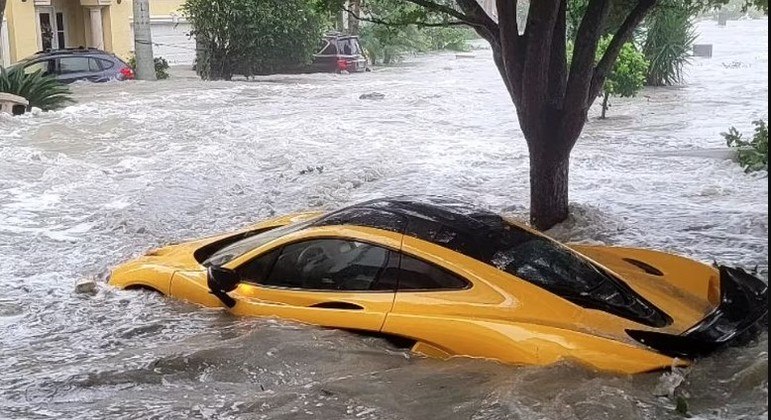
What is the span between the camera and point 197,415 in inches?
193

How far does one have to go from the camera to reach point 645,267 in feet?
20.0

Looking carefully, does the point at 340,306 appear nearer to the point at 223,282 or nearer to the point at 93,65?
the point at 223,282

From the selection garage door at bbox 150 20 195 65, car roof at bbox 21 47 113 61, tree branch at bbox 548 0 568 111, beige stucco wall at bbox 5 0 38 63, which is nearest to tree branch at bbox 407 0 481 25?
tree branch at bbox 548 0 568 111

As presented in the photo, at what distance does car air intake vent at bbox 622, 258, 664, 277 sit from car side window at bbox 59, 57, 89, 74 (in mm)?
20978

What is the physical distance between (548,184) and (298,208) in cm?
370

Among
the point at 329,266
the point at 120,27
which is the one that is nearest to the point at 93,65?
the point at 120,27

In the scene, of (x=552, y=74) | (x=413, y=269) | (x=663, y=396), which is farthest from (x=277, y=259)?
(x=552, y=74)

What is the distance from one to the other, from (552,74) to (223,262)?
455cm

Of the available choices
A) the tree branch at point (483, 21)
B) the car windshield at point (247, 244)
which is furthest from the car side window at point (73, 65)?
the car windshield at point (247, 244)

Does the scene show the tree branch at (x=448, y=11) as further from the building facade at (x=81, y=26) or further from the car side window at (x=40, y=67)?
the building facade at (x=81, y=26)

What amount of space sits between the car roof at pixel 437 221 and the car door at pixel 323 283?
211mm

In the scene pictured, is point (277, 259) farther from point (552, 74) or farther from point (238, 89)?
point (238, 89)

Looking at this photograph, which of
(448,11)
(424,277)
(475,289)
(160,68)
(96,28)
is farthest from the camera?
(96,28)

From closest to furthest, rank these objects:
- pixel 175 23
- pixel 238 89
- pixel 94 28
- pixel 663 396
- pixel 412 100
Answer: pixel 663 396, pixel 412 100, pixel 238 89, pixel 94 28, pixel 175 23
